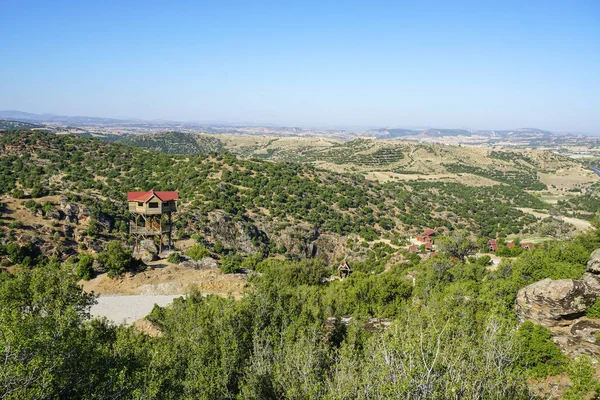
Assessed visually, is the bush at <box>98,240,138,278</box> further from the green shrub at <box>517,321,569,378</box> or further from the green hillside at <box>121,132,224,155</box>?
the green hillside at <box>121,132,224,155</box>

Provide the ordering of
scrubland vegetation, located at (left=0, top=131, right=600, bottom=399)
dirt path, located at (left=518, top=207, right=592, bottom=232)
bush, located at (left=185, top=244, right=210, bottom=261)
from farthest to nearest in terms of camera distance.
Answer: dirt path, located at (left=518, top=207, right=592, bottom=232)
bush, located at (left=185, top=244, right=210, bottom=261)
scrubland vegetation, located at (left=0, top=131, right=600, bottom=399)

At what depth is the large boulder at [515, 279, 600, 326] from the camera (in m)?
18.5

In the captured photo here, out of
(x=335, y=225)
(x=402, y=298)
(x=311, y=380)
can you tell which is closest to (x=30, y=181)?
(x=335, y=225)

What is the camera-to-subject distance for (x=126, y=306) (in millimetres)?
27984

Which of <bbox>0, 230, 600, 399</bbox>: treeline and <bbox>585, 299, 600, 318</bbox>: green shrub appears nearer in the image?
<bbox>0, 230, 600, 399</bbox>: treeline

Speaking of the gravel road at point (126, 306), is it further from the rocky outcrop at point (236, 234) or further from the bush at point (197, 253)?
the rocky outcrop at point (236, 234)

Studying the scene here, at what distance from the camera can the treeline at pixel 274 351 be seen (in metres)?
9.64

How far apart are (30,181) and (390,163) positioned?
109 m

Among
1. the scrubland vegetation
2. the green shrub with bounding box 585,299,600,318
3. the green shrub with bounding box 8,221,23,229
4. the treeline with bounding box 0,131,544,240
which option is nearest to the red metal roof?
the scrubland vegetation

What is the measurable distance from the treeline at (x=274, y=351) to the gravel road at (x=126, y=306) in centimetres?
382

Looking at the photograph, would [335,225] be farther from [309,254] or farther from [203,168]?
[203,168]

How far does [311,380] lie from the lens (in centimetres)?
1135

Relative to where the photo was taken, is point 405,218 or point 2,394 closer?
point 2,394

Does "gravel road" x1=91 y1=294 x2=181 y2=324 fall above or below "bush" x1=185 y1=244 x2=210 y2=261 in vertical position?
below
